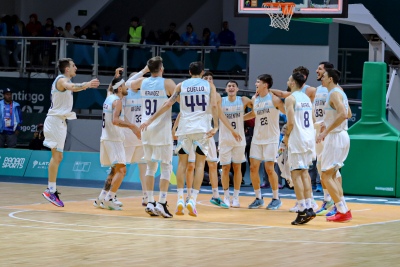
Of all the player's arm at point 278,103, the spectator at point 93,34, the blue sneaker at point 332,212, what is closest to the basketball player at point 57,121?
the player's arm at point 278,103

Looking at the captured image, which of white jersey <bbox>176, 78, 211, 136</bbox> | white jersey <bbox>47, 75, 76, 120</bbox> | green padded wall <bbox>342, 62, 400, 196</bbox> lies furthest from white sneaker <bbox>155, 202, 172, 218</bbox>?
green padded wall <bbox>342, 62, 400, 196</bbox>

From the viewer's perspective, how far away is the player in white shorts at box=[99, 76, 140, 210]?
1555 cm

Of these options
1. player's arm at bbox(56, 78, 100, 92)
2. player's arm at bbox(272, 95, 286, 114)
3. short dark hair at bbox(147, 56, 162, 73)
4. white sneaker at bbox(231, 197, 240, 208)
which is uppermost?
short dark hair at bbox(147, 56, 162, 73)

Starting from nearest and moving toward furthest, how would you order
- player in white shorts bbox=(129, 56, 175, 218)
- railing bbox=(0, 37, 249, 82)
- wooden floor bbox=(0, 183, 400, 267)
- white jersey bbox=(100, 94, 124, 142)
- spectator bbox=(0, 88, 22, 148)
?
wooden floor bbox=(0, 183, 400, 267) < player in white shorts bbox=(129, 56, 175, 218) < white jersey bbox=(100, 94, 124, 142) < spectator bbox=(0, 88, 22, 148) < railing bbox=(0, 37, 249, 82)

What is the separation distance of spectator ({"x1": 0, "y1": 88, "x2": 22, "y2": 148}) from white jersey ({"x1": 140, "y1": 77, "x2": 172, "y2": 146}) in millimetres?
10610

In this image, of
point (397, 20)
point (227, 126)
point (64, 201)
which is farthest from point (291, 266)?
point (397, 20)

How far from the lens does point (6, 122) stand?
80.5 ft

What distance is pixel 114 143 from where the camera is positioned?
51.5 ft

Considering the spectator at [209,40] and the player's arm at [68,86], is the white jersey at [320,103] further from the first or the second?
the spectator at [209,40]

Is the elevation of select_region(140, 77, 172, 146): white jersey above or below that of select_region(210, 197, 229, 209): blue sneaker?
above

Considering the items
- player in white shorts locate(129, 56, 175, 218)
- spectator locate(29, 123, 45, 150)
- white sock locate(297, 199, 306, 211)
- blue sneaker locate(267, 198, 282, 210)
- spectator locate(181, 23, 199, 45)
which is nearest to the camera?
white sock locate(297, 199, 306, 211)

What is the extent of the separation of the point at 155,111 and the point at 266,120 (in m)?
2.62

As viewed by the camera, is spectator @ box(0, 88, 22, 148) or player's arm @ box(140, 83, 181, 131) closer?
player's arm @ box(140, 83, 181, 131)

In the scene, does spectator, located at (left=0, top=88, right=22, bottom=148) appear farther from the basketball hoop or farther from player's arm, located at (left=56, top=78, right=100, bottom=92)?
the basketball hoop
